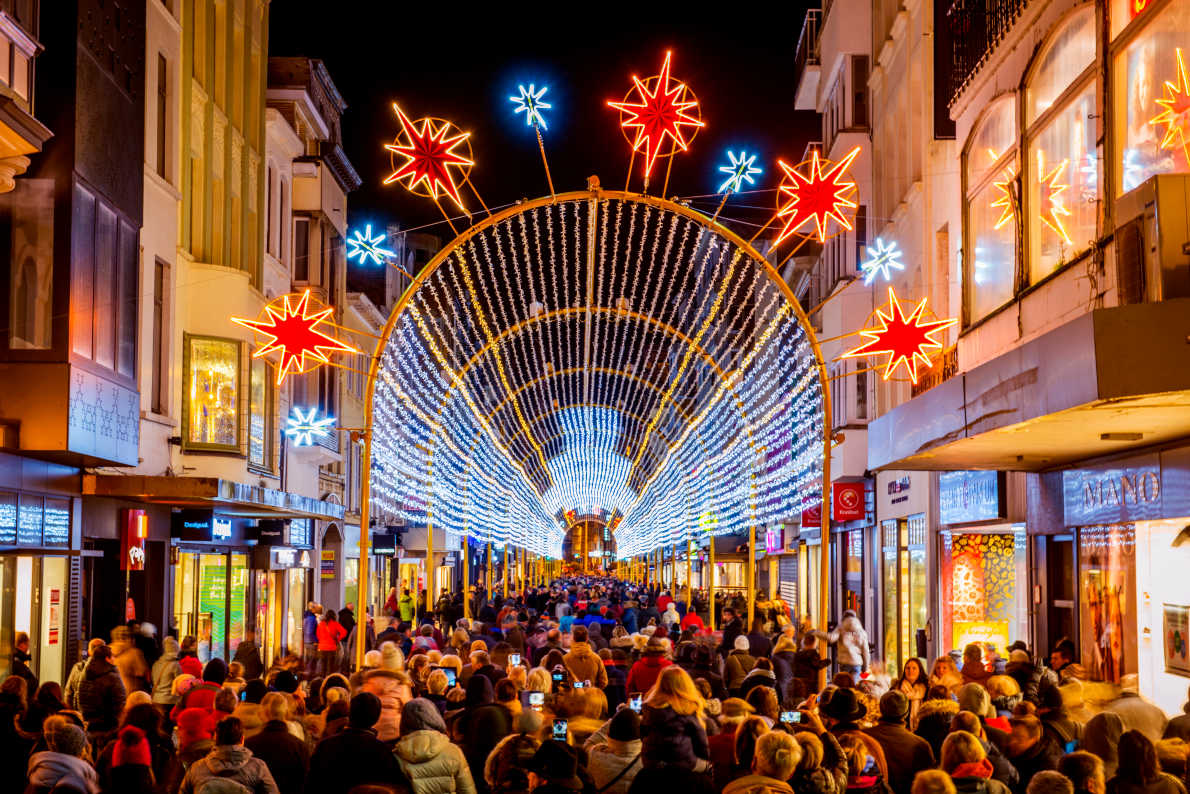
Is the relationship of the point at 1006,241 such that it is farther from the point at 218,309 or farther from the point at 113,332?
the point at 218,309

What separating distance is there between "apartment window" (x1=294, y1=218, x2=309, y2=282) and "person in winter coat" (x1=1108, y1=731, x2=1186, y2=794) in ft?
111

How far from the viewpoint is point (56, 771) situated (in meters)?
9.24

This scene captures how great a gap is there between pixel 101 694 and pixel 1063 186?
10923mm

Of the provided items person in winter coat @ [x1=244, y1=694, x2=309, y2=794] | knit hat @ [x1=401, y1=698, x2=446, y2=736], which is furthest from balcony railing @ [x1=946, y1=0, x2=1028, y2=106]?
person in winter coat @ [x1=244, y1=694, x2=309, y2=794]

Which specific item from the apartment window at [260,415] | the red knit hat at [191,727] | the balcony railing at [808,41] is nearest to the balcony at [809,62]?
the balcony railing at [808,41]

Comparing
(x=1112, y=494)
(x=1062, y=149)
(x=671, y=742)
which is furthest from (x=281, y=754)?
(x=1112, y=494)

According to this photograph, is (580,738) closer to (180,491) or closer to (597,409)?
(180,491)

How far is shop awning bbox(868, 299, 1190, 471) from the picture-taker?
407 inches

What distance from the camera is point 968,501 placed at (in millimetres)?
22547

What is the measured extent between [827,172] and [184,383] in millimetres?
13069

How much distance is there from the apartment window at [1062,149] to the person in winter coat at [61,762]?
1005 centimetres

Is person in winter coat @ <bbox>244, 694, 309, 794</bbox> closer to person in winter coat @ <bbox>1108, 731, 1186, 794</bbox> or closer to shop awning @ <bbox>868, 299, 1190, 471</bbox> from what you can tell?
person in winter coat @ <bbox>1108, 731, 1186, 794</bbox>

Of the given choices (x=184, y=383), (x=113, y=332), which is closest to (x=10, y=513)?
(x=113, y=332)

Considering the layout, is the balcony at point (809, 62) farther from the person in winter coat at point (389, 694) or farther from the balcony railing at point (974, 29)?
the person in winter coat at point (389, 694)
